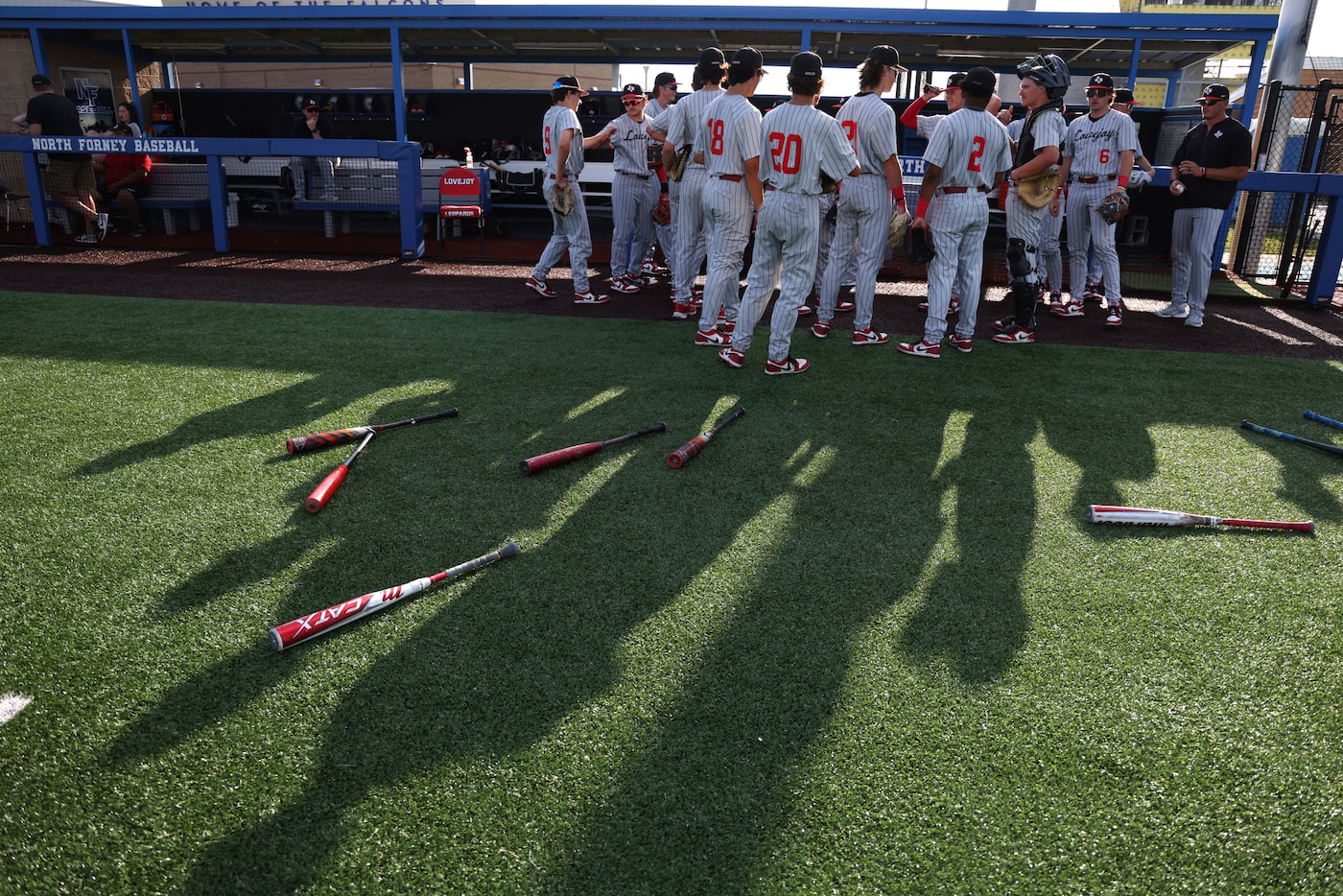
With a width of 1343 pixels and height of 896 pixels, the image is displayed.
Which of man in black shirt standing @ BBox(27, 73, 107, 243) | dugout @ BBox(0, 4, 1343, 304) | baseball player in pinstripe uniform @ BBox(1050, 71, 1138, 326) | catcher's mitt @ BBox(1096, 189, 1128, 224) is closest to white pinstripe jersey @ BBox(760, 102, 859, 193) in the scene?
baseball player in pinstripe uniform @ BBox(1050, 71, 1138, 326)

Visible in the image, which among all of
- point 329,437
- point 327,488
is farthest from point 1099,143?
point 327,488

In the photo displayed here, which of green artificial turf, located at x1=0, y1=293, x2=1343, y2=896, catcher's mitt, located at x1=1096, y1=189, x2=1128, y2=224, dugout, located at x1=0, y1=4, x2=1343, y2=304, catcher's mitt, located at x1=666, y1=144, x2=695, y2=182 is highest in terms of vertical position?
dugout, located at x1=0, y1=4, x2=1343, y2=304

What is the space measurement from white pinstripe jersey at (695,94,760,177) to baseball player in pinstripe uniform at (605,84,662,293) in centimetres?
231

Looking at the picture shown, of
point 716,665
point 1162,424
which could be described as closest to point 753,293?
point 1162,424

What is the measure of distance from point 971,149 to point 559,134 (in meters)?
3.55

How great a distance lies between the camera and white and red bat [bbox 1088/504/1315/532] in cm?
367

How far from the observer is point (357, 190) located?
12445mm

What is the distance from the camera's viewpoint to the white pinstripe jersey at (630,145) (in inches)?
333

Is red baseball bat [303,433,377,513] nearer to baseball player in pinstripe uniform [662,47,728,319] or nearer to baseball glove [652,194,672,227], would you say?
baseball player in pinstripe uniform [662,47,728,319]

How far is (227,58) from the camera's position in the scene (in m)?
17.1

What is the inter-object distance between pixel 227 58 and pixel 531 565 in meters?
18.4

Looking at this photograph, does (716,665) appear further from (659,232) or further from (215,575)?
(659,232)

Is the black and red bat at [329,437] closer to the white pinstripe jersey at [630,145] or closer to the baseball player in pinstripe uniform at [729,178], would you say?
the baseball player in pinstripe uniform at [729,178]

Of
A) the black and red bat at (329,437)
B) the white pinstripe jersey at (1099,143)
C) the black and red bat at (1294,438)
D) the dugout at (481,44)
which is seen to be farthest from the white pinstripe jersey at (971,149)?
the dugout at (481,44)
